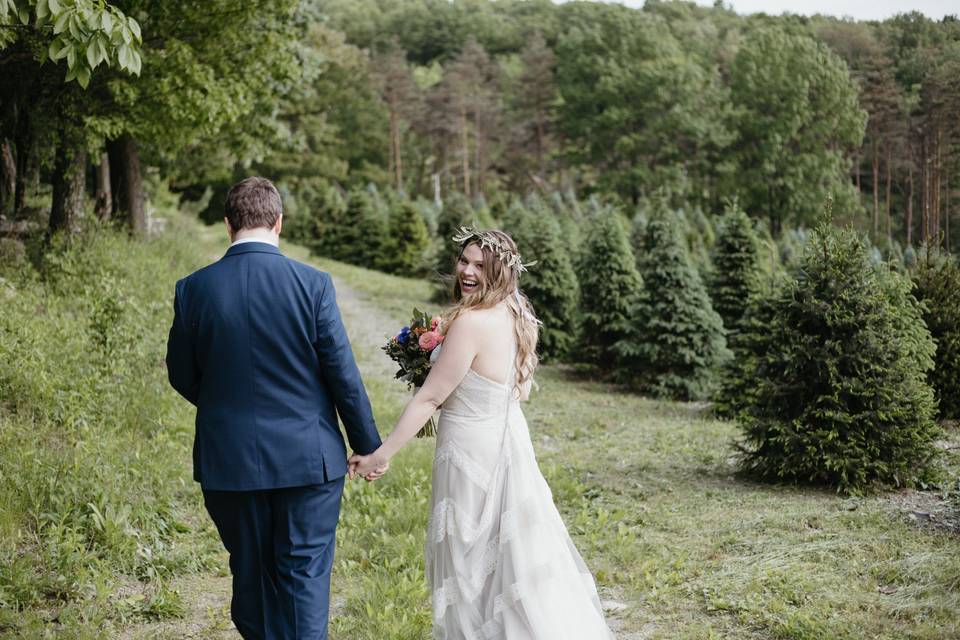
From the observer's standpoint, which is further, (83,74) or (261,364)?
(83,74)

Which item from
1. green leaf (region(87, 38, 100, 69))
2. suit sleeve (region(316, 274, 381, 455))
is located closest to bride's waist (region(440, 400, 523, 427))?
suit sleeve (region(316, 274, 381, 455))

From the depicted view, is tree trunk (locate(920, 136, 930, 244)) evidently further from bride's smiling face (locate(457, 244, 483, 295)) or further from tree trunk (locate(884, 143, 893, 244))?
bride's smiling face (locate(457, 244, 483, 295))

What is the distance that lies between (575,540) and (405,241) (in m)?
23.0

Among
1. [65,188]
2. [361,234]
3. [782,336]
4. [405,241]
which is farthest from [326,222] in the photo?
[782,336]

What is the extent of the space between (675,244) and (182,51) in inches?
309

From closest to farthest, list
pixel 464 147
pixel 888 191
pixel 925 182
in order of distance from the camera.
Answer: pixel 925 182 → pixel 888 191 → pixel 464 147

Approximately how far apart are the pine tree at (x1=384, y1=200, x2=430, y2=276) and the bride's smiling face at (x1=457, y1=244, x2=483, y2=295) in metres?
23.9

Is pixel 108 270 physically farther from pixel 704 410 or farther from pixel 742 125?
pixel 742 125

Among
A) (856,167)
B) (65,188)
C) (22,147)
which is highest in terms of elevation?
(856,167)

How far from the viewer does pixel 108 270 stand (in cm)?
1041

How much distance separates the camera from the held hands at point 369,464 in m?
3.64

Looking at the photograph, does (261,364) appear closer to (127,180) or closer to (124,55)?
(124,55)

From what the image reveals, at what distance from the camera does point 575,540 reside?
234 inches

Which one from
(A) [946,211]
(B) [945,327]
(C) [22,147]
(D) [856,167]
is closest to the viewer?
(B) [945,327]
